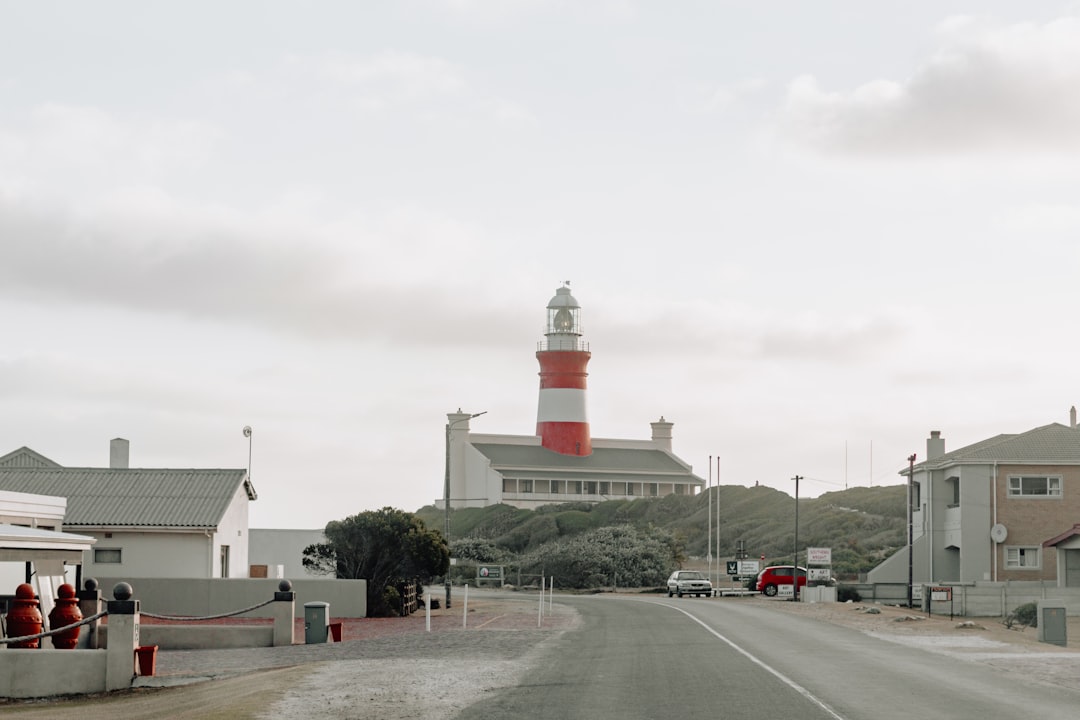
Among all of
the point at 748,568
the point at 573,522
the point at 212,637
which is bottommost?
the point at 748,568

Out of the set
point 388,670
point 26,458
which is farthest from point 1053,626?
point 26,458

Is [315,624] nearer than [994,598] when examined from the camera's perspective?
Yes

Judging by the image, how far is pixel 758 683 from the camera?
67.6 ft

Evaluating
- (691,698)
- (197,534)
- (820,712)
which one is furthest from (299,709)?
(197,534)

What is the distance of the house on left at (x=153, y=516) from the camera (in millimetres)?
42344

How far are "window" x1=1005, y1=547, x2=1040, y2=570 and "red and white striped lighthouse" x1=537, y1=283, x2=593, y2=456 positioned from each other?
155 feet

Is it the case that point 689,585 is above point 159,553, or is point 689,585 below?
below

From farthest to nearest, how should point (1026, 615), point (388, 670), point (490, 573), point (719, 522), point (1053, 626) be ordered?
point (719, 522), point (490, 573), point (1026, 615), point (1053, 626), point (388, 670)

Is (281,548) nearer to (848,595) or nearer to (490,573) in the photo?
(490,573)

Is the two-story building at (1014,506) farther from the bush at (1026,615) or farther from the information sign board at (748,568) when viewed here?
the bush at (1026,615)

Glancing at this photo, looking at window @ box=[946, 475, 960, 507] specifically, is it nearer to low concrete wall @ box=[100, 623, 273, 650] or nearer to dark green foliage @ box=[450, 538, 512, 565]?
dark green foliage @ box=[450, 538, 512, 565]

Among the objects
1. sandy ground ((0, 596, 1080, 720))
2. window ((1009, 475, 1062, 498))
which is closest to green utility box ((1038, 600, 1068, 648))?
sandy ground ((0, 596, 1080, 720))

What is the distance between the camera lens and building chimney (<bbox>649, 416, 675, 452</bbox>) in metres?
122

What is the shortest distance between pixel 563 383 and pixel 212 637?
76871 millimetres
